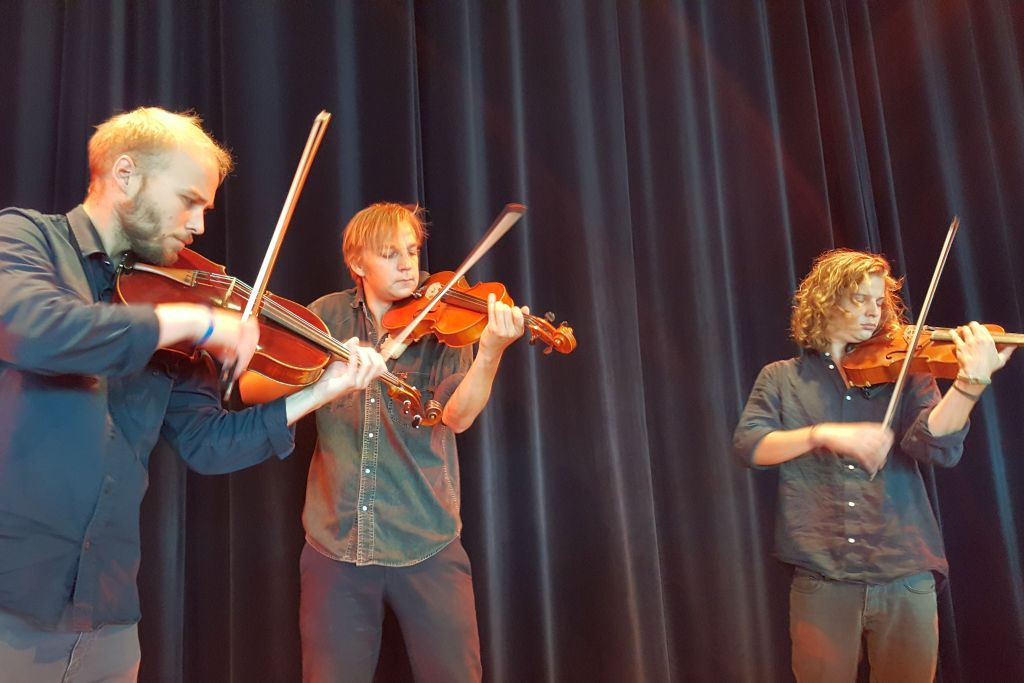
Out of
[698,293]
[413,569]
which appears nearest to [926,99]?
[698,293]

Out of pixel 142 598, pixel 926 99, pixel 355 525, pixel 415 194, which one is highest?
pixel 926 99

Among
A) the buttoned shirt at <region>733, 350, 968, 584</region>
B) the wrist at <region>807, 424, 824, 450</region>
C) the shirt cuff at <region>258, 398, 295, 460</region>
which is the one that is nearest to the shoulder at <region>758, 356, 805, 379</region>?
the buttoned shirt at <region>733, 350, 968, 584</region>

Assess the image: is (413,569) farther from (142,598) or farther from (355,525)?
(142,598)

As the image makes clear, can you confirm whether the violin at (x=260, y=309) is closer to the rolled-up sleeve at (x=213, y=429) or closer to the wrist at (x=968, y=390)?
the rolled-up sleeve at (x=213, y=429)

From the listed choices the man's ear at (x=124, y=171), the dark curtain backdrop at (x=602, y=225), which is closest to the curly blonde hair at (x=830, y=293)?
the dark curtain backdrop at (x=602, y=225)

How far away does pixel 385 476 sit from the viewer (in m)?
1.95

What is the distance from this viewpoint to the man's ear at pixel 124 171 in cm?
145

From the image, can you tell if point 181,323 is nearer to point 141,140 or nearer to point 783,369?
point 141,140

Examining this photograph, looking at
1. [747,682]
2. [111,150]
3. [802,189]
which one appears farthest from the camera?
[802,189]

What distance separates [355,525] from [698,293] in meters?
1.54

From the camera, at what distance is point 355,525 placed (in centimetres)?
190

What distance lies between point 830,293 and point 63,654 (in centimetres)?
188

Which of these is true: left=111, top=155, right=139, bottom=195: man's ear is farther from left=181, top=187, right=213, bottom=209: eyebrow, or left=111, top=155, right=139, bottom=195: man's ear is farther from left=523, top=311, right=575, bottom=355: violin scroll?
left=523, top=311, right=575, bottom=355: violin scroll

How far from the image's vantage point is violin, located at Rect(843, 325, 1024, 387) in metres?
2.10
